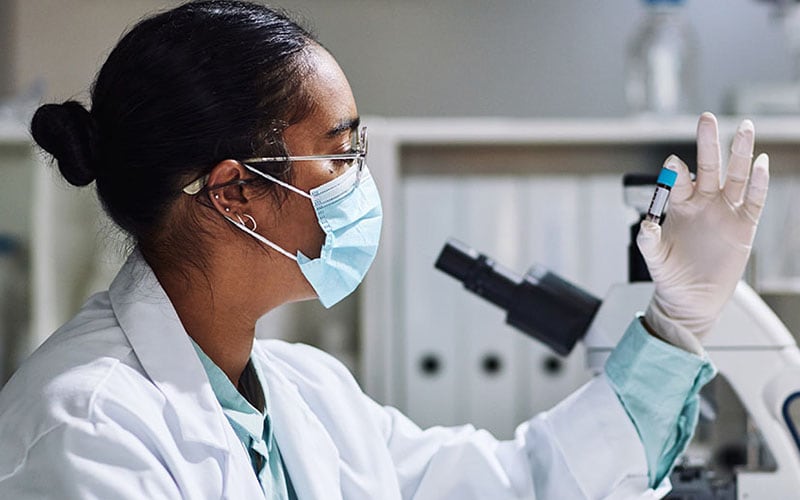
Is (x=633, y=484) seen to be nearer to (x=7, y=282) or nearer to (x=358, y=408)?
(x=358, y=408)

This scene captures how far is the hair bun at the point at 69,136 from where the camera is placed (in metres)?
0.94

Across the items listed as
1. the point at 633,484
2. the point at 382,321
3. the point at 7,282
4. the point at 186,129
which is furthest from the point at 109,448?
the point at 7,282

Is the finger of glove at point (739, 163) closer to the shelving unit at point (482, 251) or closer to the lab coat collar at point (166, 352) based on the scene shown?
the lab coat collar at point (166, 352)

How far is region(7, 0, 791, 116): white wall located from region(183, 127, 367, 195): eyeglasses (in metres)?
1.09

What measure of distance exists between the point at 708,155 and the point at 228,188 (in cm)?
47

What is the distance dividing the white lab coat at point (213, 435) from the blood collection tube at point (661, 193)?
20 centimetres

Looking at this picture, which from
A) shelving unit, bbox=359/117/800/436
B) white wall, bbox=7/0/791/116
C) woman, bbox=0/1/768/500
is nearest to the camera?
woman, bbox=0/1/768/500

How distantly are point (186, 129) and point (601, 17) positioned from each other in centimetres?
138

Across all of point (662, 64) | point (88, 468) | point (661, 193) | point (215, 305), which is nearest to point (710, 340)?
point (661, 193)

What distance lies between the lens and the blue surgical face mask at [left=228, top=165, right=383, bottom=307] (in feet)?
3.25

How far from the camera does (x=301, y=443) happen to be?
1036 millimetres

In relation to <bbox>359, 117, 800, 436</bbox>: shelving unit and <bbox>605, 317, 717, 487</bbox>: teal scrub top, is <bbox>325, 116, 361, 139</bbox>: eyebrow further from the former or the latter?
<bbox>359, 117, 800, 436</bbox>: shelving unit

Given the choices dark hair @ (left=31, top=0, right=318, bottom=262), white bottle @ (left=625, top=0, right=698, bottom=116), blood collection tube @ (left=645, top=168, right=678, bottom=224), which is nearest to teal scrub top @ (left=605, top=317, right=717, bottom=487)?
blood collection tube @ (left=645, top=168, right=678, bottom=224)

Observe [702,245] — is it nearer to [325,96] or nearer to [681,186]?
[681,186]
